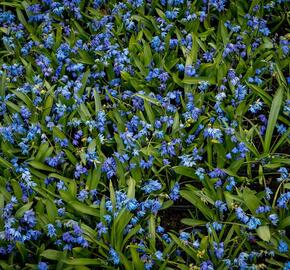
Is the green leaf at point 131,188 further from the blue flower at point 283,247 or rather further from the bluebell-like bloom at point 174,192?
the blue flower at point 283,247

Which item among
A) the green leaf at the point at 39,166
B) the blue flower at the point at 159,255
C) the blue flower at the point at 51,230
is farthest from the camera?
the green leaf at the point at 39,166

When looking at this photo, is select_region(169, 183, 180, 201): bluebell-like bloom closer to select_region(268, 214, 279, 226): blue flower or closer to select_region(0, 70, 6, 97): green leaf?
select_region(268, 214, 279, 226): blue flower

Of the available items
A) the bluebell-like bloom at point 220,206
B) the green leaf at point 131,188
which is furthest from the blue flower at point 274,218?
the green leaf at point 131,188

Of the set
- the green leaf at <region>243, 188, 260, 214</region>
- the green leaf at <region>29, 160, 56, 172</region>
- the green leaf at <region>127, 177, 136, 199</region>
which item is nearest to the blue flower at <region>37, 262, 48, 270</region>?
the green leaf at <region>127, 177, 136, 199</region>

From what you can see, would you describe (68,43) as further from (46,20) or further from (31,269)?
(31,269)

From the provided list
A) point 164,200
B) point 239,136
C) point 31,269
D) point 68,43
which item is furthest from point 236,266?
point 68,43

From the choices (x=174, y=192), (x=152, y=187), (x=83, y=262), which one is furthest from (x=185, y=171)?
(x=83, y=262)

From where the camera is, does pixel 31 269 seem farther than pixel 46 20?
No

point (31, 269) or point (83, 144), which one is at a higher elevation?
point (83, 144)

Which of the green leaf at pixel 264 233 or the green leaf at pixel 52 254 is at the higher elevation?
the green leaf at pixel 264 233
